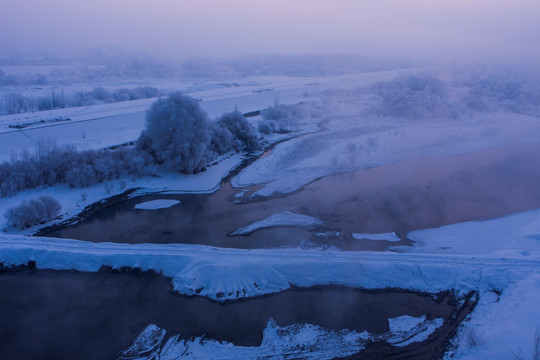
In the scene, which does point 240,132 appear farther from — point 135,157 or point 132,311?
point 132,311

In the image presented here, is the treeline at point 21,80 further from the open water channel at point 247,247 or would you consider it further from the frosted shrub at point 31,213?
the open water channel at point 247,247

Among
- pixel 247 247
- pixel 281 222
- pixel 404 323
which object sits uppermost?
pixel 281 222

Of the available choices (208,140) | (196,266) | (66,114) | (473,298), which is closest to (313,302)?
(196,266)

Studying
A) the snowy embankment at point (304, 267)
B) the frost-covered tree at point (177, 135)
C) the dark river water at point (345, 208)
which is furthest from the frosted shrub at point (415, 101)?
the snowy embankment at point (304, 267)

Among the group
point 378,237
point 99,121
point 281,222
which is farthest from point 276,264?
point 99,121

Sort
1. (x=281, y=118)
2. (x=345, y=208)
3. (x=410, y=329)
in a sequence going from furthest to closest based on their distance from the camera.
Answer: (x=281, y=118) → (x=345, y=208) → (x=410, y=329)

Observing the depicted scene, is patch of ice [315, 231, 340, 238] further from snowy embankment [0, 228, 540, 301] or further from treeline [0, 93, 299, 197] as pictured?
treeline [0, 93, 299, 197]
